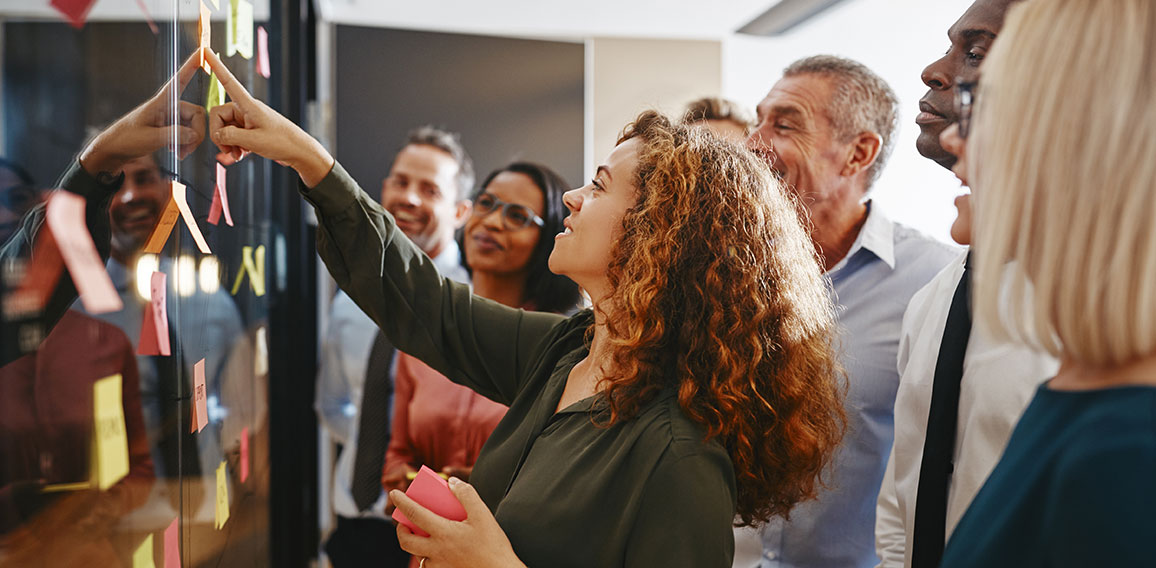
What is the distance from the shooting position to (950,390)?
1359 mm

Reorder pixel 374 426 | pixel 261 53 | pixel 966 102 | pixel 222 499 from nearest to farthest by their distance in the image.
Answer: pixel 966 102
pixel 222 499
pixel 261 53
pixel 374 426

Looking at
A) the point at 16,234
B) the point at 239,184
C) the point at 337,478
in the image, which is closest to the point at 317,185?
the point at 239,184

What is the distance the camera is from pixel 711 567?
3.52 ft

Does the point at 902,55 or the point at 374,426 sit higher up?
the point at 902,55

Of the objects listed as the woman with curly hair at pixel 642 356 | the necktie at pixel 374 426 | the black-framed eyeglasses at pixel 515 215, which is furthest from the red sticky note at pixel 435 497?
the necktie at pixel 374 426

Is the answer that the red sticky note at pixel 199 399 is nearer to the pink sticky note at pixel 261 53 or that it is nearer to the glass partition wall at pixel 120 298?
the glass partition wall at pixel 120 298

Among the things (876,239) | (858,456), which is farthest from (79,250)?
(876,239)

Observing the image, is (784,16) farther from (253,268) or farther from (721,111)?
(253,268)

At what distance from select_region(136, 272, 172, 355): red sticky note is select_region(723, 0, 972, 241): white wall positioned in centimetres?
208

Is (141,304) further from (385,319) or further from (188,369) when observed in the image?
(385,319)

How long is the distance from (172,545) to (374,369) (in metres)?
1.49

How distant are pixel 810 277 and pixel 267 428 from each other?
1.57 m

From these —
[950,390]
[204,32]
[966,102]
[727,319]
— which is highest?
[204,32]

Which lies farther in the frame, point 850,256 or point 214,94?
point 850,256
